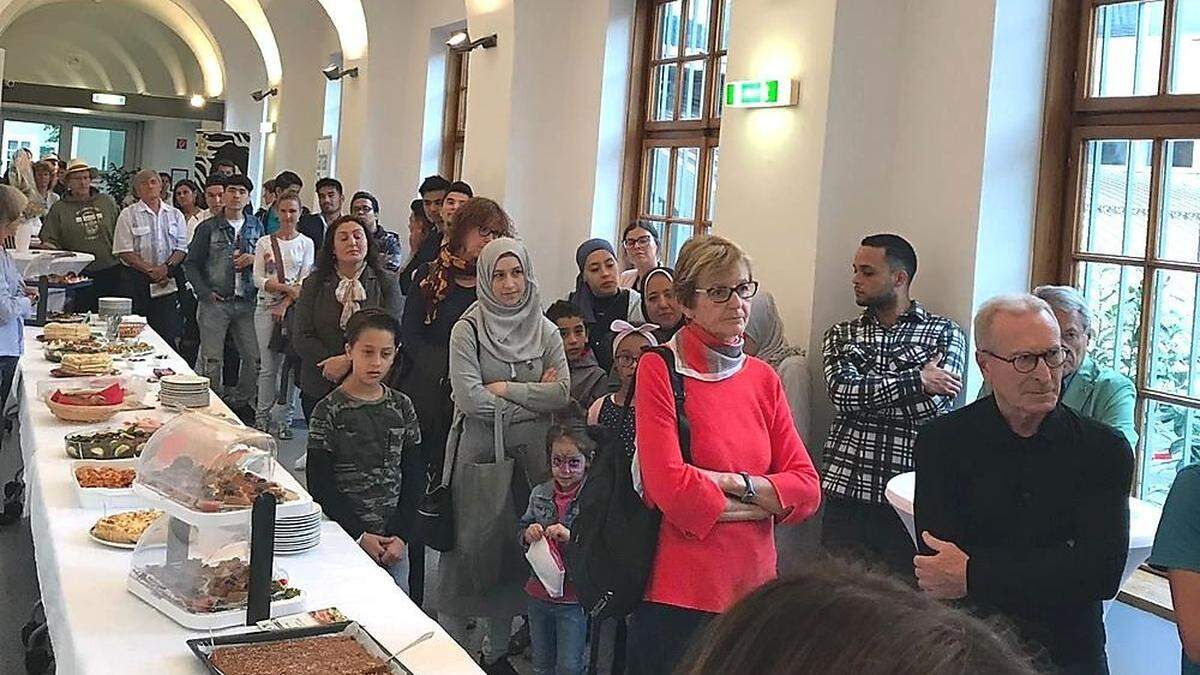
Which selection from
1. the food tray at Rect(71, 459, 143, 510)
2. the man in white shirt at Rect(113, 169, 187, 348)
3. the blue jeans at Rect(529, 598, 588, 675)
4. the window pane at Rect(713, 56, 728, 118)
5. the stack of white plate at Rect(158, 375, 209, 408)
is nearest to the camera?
the food tray at Rect(71, 459, 143, 510)

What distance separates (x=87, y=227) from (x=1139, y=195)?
7.01m

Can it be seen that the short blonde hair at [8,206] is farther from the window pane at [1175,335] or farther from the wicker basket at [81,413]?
the window pane at [1175,335]

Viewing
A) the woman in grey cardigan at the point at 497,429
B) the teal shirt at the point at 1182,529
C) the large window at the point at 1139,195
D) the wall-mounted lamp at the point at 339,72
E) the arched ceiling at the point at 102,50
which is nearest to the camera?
the teal shirt at the point at 1182,529

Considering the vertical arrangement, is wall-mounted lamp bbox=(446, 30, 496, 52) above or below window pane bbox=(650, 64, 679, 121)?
above

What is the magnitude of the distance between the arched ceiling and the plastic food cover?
20.3 metres

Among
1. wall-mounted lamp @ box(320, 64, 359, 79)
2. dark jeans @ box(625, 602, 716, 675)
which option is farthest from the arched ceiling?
dark jeans @ box(625, 602, 716, 675)

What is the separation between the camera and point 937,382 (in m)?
4.47

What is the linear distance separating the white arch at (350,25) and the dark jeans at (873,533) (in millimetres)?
7803

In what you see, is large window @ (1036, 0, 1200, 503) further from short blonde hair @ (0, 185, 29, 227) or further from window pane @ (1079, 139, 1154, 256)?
short blonde hair @ (0, 185, 29, 227)

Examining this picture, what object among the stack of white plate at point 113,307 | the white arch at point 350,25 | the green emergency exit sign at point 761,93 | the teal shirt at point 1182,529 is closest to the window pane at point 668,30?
the green emergency exit sign at point 761,93

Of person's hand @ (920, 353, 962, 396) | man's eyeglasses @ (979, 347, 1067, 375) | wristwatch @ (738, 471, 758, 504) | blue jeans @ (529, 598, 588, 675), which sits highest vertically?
man's eyeglasses @ (979, 347, 1067, 375)

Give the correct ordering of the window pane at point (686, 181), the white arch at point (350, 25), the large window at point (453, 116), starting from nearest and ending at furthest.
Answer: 1. the window pane at point (686, 181)
2. the large window at point (453, 116)
3. the white arch at point (350, 25)

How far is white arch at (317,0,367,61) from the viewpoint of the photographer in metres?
11.3

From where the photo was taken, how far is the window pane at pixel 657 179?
24.7 ft
